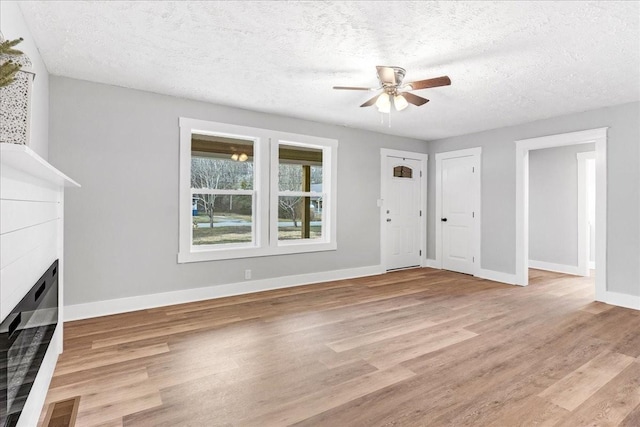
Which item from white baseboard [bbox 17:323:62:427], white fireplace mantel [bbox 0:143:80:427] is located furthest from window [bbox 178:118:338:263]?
white fireplace mantel [bbox 0:143:80:427]

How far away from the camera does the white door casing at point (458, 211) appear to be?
5754 mm

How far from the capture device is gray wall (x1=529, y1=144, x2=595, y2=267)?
604 cm

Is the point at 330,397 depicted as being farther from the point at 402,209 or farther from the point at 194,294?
the point at 402,209

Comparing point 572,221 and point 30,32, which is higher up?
point 30,32

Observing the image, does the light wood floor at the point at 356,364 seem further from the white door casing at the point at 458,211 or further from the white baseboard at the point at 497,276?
the white door casing at the point at 458,211

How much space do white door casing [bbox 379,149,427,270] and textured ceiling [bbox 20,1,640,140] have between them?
2050 mm

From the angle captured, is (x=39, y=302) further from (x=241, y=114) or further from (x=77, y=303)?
(x=241, y=114)

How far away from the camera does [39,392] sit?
1.81 m

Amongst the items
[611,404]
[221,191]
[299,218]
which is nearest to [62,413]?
[221,191]

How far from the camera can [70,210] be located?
3.43m

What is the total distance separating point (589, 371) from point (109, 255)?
4.39 m

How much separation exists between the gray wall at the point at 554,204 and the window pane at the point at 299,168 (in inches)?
169

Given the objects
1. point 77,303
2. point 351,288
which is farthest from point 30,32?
point 351,288

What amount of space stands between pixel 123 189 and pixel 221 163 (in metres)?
1.21
